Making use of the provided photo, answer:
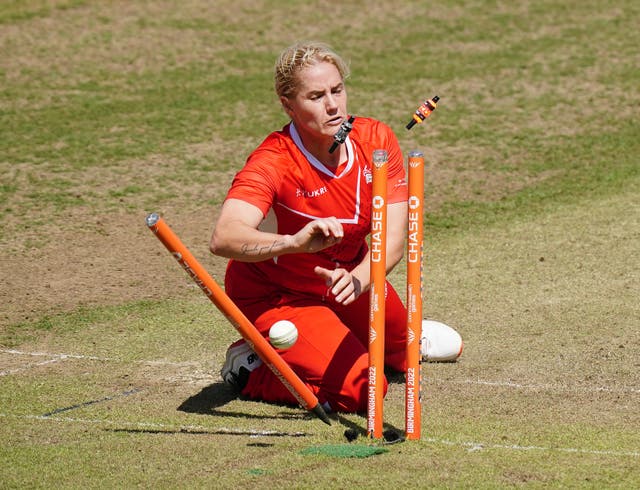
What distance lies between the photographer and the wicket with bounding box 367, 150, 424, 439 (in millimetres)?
5613

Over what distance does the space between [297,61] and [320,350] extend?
5.46 ft

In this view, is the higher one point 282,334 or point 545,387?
point 282,334

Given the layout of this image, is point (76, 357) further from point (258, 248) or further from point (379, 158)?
point (379, 158)

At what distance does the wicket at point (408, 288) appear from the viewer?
5613 mm

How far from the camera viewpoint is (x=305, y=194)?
6.54 metres

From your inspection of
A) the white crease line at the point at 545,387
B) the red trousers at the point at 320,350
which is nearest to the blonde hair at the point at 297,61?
the red trousers at the point at 320,350

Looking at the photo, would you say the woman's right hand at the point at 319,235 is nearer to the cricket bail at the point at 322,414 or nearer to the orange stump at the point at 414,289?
the orange stump at the point at 414,289

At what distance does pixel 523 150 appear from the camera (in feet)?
44.1

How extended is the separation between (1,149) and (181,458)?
27.2ft

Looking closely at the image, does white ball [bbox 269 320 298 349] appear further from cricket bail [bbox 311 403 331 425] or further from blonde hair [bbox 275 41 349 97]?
blonde hair [bbox 275 41 349 97]

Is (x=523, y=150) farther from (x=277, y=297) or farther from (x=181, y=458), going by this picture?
(x=181, y=458)

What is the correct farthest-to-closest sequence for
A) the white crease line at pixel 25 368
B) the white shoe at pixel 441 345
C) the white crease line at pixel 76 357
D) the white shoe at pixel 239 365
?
the white crease line at pixel 76 357 < the white crease line at pixel 25 368 < the white shoe at pixel 441 345 < the white shoe at pixel 239 365

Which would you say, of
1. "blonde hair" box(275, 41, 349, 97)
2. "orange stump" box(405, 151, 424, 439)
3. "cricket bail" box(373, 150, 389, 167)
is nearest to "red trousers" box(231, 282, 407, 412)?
"orange stump" box(405, 151, 424, 439)

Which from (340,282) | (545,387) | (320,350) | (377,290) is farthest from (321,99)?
(545,387)
